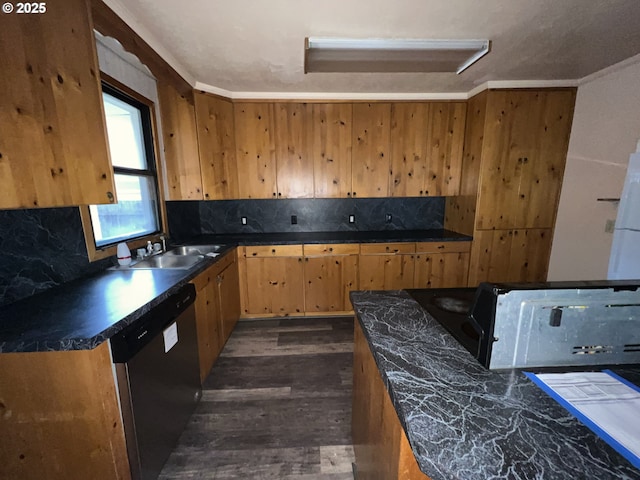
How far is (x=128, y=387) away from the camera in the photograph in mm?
1142

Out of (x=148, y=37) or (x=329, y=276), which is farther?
(x=329, y=276)

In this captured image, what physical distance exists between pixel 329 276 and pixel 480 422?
2.35 meters

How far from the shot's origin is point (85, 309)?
1237mm

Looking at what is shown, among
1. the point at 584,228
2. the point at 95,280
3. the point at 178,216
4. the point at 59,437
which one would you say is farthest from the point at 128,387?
the point at 584,228

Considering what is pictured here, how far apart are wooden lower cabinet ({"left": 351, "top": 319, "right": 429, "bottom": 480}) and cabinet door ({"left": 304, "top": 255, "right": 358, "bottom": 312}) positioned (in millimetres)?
1549

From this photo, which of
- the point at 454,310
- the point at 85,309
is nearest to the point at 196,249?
the point at 85,309

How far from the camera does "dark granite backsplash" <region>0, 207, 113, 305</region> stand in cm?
131

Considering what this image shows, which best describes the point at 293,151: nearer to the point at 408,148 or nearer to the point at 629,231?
the point at 408,148

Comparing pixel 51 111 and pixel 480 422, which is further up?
pixel 51 111

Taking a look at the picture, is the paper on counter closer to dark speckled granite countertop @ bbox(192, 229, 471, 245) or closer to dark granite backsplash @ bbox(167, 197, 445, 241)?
dark speckled granite countertop @ bbox(192, 229, 471, 245)

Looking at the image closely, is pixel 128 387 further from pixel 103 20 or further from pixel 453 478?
pixel 103 20

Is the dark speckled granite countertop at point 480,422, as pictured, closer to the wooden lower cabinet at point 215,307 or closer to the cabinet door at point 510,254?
the wooden lower cabinet at point 215,307

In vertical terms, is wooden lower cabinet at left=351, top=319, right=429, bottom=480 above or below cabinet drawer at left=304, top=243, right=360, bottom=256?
below

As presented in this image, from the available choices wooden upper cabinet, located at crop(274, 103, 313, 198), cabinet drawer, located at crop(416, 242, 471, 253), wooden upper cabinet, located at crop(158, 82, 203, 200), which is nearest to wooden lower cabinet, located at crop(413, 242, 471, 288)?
cabinet drawer, located at crop(416, 242, 471, 253)
